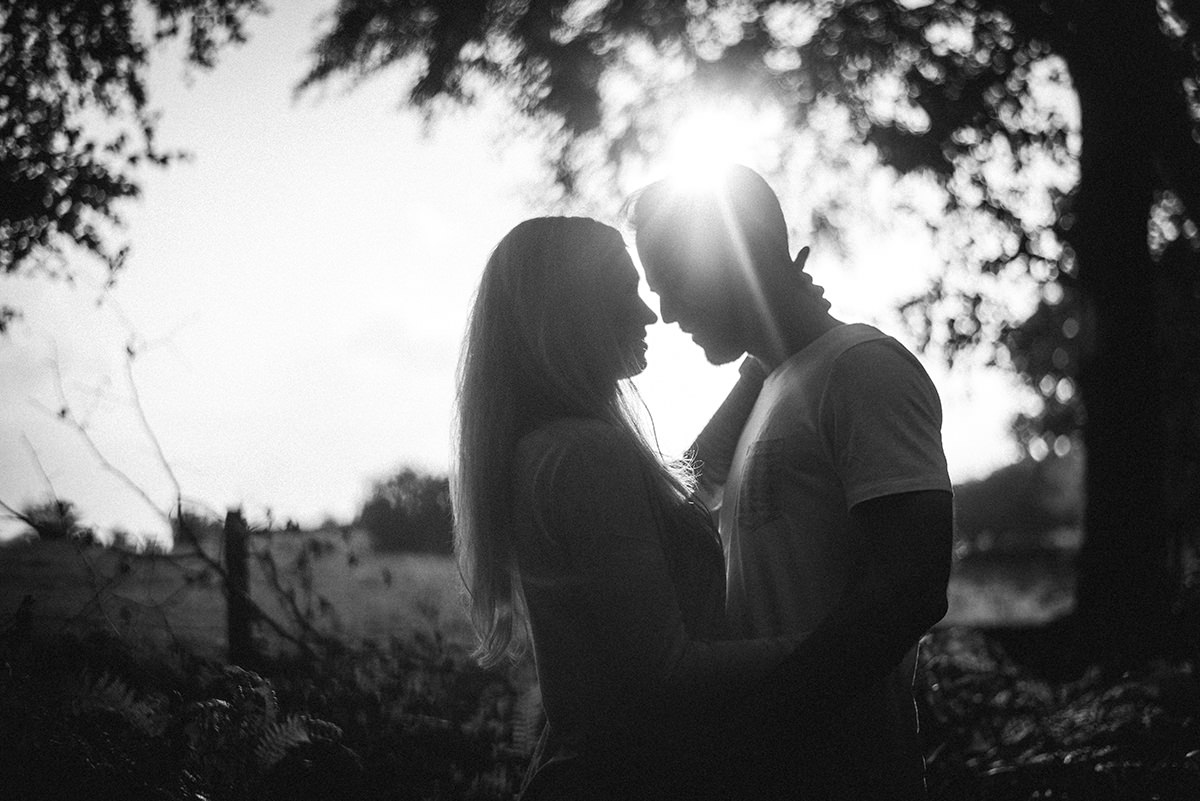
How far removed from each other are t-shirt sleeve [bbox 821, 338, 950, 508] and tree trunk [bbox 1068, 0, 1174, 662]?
6.77 m

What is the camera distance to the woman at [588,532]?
180 centimetres

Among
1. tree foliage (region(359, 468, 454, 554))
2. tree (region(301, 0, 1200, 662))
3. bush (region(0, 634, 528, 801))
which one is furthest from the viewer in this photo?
tree (region(301, 0, 1200, 662))

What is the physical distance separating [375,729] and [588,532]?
244cm

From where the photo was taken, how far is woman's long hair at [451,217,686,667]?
2021mm

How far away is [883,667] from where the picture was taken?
1.99 meters

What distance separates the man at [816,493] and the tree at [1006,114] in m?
5.39

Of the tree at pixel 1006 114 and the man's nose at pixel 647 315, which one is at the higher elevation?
the tree at pixel 1006 114

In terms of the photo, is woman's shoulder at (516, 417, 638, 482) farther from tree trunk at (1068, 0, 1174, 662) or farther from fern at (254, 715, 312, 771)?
tree trunk at (1068, 0, 1174, 662)

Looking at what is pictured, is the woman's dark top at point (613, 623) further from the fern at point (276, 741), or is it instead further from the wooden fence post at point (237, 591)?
the wooden fence post at point (237, 591)

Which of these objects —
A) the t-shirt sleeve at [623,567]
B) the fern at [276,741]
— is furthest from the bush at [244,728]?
the t-shirt sleeve at [623,567]

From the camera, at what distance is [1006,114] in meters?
9.37

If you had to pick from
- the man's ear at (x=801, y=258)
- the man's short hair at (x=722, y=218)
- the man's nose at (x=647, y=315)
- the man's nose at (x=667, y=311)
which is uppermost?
the man's short hair at (x=722, y=218)

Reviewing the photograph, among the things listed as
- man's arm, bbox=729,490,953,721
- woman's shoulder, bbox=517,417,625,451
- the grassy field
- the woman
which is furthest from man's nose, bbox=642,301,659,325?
the grassy field

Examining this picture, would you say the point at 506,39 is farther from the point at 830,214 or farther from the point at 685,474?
the point at 685,474
